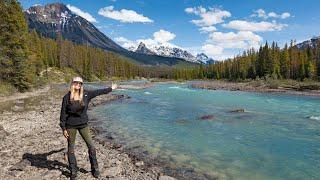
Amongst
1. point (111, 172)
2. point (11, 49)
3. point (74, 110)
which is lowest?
point (111, 172)

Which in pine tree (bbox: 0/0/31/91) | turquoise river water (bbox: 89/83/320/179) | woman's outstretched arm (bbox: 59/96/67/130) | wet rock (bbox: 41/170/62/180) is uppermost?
pine tree (bbox: 0/0/31/91)

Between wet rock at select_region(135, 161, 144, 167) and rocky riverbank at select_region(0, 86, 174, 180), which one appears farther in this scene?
wet rock at select_region(135, 161, 144, 167)

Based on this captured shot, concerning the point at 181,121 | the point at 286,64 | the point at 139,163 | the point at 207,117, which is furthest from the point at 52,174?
the point at 286,64

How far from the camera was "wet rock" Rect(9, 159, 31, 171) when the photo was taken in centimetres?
1384

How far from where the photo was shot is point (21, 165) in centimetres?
1416

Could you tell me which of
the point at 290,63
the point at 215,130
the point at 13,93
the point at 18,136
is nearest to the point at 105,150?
the point at 18,136

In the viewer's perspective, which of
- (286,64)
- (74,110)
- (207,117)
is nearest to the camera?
(74,110)

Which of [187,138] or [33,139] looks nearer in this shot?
[33,139]

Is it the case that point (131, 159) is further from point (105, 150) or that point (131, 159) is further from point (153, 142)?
point (153, 142)

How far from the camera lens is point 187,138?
23891 mm

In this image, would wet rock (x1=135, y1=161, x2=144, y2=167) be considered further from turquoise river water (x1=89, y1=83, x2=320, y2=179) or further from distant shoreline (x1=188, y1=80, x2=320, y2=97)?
distant shoreline (x1=188, y1=80, x2=320, y2=97)

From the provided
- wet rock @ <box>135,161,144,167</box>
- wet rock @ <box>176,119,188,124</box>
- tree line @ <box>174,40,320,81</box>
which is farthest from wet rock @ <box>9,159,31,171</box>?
tree line @ <box>174,40,320,81</box>

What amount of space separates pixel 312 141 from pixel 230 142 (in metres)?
5.60

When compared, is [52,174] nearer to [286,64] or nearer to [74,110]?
[74,110]
